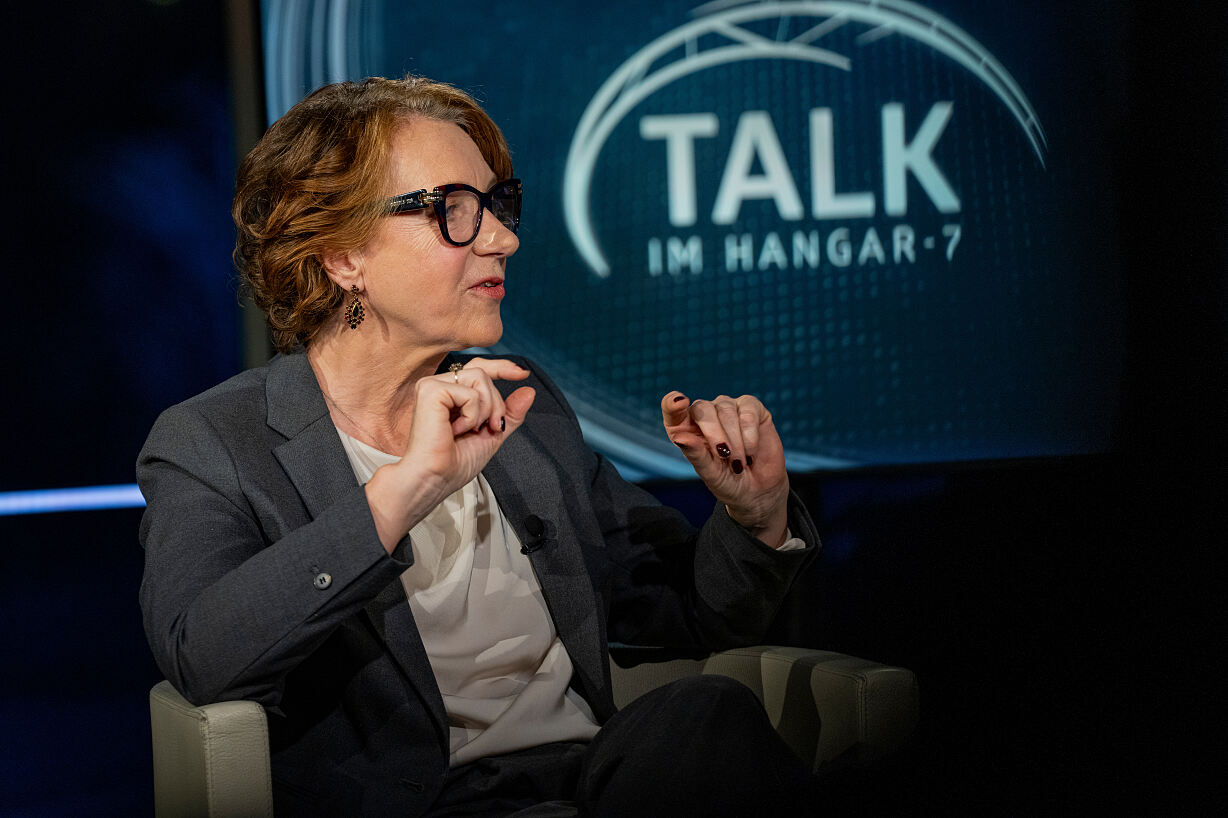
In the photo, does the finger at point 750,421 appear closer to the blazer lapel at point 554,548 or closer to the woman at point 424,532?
the woman at point 424,532

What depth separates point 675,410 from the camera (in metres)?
1.73

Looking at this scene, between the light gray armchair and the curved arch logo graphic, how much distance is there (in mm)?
1486

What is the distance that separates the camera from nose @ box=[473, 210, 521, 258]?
6.08 ft

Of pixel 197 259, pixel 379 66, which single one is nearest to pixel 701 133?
pixel 379 66

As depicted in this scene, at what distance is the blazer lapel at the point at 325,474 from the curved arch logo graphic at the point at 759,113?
5.04 feet

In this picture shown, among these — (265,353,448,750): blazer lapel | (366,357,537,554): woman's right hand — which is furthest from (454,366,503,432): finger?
(265,353,448,750): blazer lapel

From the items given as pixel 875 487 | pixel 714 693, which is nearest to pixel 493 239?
pixel 714 693

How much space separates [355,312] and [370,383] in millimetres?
118

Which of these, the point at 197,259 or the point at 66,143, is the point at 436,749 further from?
the point at 66,143

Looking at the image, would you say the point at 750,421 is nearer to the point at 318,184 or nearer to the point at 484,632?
the point at 484,632

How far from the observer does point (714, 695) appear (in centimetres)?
152

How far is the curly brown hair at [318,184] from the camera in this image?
5.99 ft

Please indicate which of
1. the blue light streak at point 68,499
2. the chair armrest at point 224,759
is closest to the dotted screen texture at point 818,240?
the blue light streak at point 68,499

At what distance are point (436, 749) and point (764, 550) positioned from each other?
594 mm
